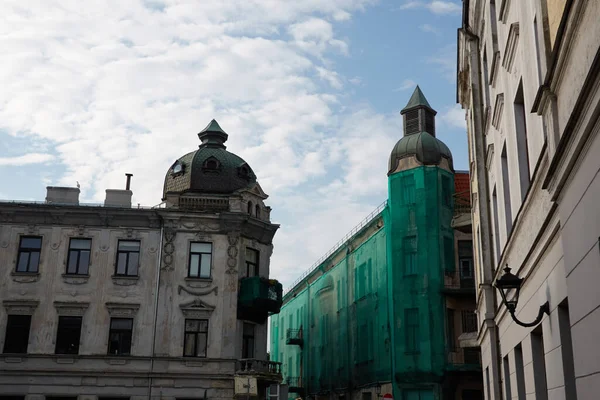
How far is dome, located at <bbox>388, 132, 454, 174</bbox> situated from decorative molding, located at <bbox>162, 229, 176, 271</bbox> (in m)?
13.6

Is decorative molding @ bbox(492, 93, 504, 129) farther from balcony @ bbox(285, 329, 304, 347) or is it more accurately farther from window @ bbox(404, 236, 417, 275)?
balcony @ bbox(285, 329, 304, 347)

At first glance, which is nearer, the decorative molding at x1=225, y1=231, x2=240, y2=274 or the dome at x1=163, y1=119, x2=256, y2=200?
the decorative molding at x1=225, y1=231, x2=240, y2=274

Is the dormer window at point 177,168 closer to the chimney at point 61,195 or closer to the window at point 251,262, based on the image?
the chimney at point 61,195

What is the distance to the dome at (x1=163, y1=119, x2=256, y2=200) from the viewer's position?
123 ft

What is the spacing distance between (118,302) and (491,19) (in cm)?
2372

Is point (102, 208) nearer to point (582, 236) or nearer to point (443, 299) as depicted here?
point (443, 299)

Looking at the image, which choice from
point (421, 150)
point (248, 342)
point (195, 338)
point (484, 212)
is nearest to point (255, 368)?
point (248, 342)

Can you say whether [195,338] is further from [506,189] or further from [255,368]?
[506,189]

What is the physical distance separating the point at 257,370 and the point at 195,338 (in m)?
3.39

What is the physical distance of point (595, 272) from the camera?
544 centimetres

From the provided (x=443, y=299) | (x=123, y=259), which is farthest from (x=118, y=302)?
(x=443, y=299)

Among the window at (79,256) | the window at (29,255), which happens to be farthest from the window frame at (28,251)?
the window at (79,256)

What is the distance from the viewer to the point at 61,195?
34438 mm

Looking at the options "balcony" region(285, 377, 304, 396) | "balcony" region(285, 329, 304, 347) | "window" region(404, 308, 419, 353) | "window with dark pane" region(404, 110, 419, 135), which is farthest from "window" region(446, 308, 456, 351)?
"balcony" region(285, 329, 304, 347)
